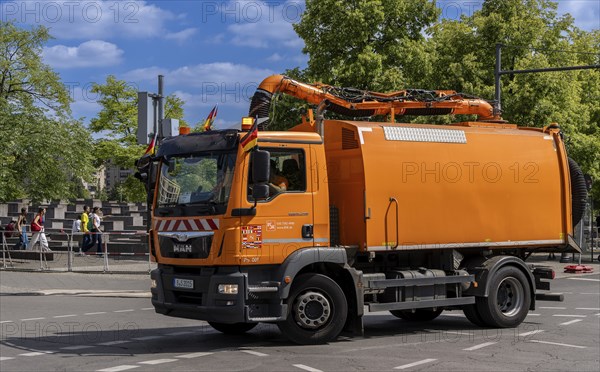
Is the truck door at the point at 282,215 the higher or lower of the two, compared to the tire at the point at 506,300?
higher

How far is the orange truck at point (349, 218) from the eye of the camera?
33.9 feet

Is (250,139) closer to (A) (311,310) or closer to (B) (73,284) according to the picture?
(A) (311,310)

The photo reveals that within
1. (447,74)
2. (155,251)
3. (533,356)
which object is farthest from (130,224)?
(533,356)

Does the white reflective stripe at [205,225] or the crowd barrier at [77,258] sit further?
the crowd barrier at [77,258]

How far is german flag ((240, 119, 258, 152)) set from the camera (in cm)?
1033

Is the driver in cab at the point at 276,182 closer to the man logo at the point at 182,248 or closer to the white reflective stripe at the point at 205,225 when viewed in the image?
the white reflective stripe at the point at 205,225

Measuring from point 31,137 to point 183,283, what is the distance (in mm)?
25283

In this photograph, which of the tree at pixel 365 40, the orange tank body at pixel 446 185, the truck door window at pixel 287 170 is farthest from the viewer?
the tree at pixel 365 40

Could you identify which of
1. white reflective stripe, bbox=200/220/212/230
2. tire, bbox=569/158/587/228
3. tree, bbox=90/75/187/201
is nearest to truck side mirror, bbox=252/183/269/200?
white reflective stripe, bbox=200/220/212/230

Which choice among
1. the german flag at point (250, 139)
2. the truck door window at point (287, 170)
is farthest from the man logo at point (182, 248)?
the german flag at point (250, 139)

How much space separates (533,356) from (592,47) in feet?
121

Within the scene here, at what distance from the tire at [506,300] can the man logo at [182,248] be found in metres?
4.67

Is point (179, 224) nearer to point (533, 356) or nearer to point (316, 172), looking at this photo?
point (316, 172)

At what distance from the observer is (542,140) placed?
1330cm
